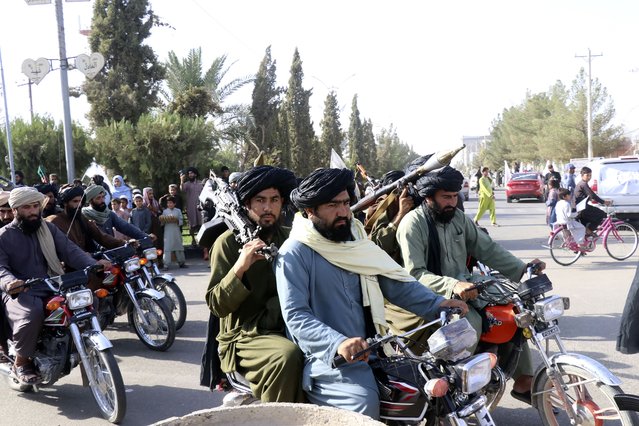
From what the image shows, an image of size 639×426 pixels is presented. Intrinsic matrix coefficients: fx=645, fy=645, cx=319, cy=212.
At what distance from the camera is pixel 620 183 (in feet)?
55.1

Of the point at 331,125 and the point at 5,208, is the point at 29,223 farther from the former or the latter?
the point at 331,125

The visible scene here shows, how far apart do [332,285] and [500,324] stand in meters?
1.39

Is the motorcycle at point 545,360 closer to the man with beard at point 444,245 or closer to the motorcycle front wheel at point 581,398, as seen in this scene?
the motorcycle front wheel at point 581,398

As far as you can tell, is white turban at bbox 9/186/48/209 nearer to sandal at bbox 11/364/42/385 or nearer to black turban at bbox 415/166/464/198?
sandal at bbox 11/364/42/385

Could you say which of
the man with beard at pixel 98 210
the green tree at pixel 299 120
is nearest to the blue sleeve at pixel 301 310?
the man with beard at pixel 98 210

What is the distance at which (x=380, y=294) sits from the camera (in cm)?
340

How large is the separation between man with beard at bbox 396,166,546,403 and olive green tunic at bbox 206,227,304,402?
111 centimetres

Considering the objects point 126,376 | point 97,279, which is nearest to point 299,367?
point 126,376

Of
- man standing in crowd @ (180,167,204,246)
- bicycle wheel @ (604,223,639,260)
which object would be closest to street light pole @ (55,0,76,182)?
man standing in crowd @ (180,167,204,246)

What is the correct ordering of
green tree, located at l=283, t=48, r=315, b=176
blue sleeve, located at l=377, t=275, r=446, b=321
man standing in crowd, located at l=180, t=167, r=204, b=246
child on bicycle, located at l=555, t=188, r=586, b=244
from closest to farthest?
1. blue sleeve, located at l=377, t=275, r=446, b=321
2. child on bicycle, located at l=555, t=188, r=586, b=244
3. man standing in crowd, located at l=180, t=167, r=204, b=246
4. green tree, located at l=283, t=48, r=315, b=176

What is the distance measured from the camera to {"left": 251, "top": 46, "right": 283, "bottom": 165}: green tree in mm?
26828

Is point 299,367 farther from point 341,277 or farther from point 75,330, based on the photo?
point 75,330

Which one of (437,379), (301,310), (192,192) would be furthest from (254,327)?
(192,192)

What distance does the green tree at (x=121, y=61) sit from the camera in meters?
18.9
